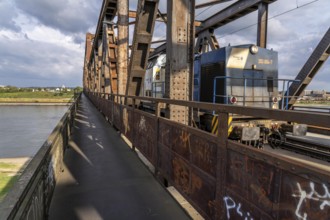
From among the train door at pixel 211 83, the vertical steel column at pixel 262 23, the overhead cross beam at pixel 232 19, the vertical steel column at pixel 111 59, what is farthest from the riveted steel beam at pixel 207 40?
the vertical steel column at pixel 111 59

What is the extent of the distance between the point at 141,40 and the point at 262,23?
5.63 metres

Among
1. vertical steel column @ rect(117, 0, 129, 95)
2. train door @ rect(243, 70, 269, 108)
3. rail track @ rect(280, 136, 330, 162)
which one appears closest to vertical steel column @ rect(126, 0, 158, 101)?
train door @ rect(243, 70, 269, 108)

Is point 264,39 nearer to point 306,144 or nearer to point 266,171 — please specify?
point 306,144

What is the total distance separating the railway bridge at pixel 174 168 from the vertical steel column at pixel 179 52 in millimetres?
19

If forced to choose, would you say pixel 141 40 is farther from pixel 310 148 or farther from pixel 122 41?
pixel 310 148

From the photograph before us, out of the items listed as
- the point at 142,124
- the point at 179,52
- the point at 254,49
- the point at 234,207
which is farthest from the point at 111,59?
the point at 234,207

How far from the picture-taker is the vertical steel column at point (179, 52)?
4.70 meters

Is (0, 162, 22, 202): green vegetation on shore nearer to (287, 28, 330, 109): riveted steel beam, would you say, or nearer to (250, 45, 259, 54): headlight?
(250, 45, 259, 54): headlight

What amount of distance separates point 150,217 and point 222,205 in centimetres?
120

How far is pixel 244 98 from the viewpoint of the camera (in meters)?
7.89

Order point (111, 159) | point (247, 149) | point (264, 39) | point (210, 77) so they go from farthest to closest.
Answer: point (264, 39) → point (210, 77) → point (111, 159) → point (247, 149)

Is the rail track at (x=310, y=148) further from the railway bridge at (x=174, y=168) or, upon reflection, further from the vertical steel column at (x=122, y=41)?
the vertical steel column at (x=122, y=41)

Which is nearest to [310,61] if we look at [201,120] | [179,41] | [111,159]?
[201,120]

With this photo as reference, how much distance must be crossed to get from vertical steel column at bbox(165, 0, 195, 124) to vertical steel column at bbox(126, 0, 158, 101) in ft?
5.73
